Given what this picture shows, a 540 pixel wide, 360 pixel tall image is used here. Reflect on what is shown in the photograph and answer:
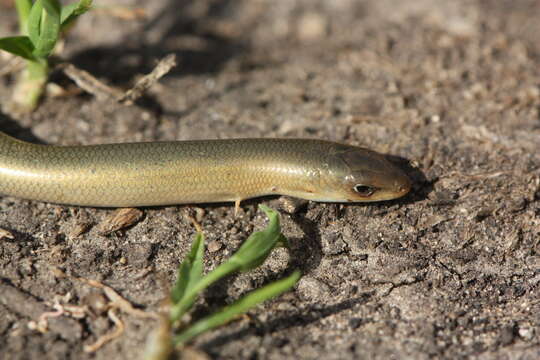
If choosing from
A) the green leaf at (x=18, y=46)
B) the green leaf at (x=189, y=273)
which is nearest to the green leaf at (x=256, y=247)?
the green leaf at (x=189, y=273)

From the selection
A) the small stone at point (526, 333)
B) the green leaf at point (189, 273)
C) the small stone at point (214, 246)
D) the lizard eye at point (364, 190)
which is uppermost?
the green leaf at point (189, 273)

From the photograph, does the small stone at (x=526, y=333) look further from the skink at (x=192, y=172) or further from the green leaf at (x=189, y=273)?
the green leaf at (x=189, y=273)

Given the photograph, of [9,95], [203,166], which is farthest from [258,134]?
[9,95]

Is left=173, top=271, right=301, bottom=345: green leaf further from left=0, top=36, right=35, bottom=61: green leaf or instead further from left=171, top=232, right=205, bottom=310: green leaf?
left=0, top=36, right=35, bottom=61: green leaf

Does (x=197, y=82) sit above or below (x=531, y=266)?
above

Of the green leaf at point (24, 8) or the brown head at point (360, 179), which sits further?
the green leaf at point (24, 8)

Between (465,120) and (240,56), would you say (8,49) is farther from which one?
(465,120)

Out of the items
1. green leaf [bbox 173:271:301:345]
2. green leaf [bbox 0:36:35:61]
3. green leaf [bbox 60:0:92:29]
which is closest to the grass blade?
green leaf [bbox 173:271:301:345]
